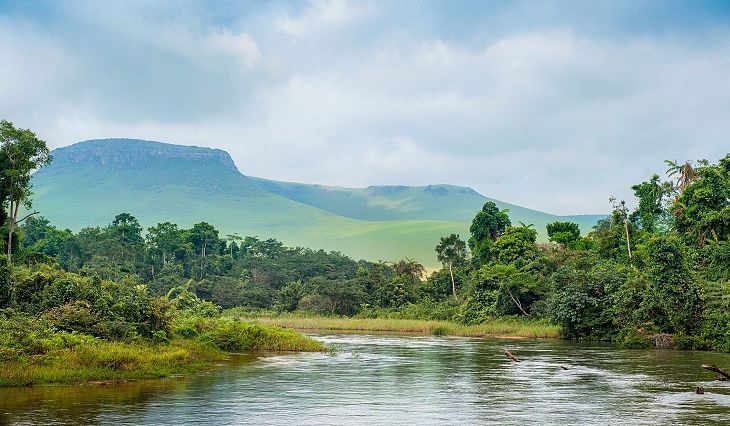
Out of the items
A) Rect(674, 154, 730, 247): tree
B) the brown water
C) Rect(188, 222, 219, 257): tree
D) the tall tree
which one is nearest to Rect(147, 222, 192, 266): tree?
Rect(188, 222, 219, 257): tree

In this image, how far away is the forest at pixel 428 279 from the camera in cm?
3219

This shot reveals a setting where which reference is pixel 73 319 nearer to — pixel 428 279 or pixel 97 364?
pixel 97 364

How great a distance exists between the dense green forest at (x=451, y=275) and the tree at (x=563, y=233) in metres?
0.17

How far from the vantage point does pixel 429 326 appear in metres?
66.9

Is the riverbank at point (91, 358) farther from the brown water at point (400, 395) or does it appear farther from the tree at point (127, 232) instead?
the tree at point (127, 232)

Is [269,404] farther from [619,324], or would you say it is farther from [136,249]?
[136,249]

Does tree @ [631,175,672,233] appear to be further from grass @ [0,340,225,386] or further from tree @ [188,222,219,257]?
tree @ [188,222,219,257]

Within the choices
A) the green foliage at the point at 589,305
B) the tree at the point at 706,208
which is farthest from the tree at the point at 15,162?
the tree at the point at 706,208

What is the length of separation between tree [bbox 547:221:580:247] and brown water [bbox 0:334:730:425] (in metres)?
50.2

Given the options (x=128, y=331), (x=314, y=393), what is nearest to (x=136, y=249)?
(x=128, y=331)

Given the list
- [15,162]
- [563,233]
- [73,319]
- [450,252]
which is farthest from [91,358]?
[563,233]

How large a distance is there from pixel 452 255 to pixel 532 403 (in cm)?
6625

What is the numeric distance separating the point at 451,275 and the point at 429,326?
19407 mm

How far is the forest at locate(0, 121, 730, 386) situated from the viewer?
106 feet
